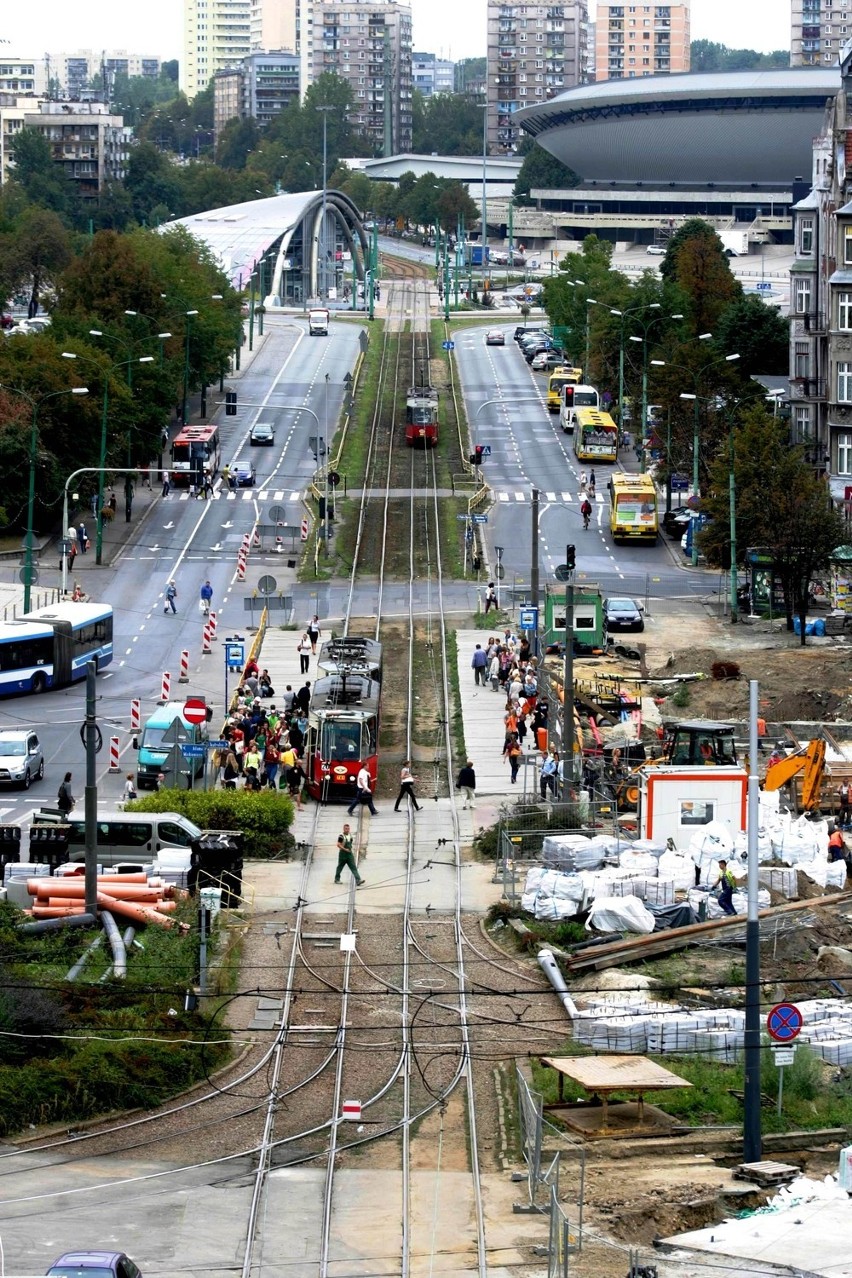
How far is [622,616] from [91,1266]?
50.6m

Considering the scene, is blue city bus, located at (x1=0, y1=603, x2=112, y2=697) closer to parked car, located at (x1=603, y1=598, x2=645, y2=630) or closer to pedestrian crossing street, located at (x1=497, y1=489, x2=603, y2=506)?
parked car, located at (x1=603, y1=598, x2=645, y2=630)

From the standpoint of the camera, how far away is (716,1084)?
106 feet

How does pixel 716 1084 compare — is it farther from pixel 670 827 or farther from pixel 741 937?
pixel 670 827

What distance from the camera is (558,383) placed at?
402 ft

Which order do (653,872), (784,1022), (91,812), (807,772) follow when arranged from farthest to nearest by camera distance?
1. (807,772)
2. (653,872)
3. (91,812)
4. (784,1022)

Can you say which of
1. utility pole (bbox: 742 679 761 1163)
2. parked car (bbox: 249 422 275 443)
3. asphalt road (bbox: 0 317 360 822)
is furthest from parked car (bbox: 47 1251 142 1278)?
parked car (bbox: 249 422 275 443)

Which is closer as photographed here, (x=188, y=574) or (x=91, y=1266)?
(x=91, y=1266)

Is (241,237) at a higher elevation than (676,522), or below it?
higher

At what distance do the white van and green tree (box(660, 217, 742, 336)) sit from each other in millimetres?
79151

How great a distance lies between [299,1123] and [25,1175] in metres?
3.87

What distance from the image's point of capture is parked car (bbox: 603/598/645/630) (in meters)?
72.0

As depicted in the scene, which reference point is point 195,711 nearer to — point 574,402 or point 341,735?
point 341,735

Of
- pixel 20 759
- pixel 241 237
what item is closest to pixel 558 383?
pixel 241 237

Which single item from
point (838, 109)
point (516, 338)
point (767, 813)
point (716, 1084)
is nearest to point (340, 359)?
point (516, 338)
